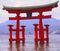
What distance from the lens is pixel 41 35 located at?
18719 mm

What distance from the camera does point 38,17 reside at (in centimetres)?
1878

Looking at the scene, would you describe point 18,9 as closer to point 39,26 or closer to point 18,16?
point 18,16

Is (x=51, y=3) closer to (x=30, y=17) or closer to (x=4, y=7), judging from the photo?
(x=30, y=17)

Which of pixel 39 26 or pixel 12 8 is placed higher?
pixel 12 8

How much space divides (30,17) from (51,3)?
1924mm

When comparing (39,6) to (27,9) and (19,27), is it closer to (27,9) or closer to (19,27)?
(27,9)

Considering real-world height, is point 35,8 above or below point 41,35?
above

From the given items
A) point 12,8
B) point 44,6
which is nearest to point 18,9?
point 12,8

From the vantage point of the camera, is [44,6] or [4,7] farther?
[4,7]

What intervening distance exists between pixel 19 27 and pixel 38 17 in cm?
189

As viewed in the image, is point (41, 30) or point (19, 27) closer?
point (41, 30)

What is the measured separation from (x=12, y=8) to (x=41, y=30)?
274 cm

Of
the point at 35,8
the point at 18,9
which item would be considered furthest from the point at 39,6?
the point at 18,9

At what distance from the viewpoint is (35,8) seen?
61.7 ft
